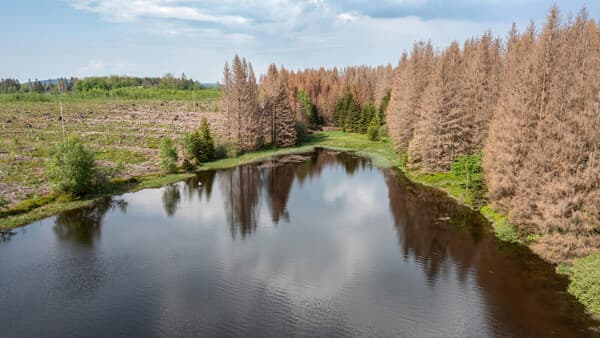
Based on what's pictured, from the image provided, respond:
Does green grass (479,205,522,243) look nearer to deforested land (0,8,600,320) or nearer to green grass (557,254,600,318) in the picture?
deforested land (0,8,600,320)

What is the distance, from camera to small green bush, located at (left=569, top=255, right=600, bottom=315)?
20547 millimetres

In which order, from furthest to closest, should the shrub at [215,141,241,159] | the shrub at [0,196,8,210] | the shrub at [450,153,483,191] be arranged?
1. the shrub at [215,141,241,159]
2. the shrub at [450,153,483,191]
3. the shrub at [0,196,8,210]

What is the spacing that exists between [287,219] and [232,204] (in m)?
7.90

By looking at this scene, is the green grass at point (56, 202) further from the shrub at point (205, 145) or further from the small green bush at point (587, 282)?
the small green bush at point (587, 282)

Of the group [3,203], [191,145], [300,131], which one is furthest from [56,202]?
[300,131]

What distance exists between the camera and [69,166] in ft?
127

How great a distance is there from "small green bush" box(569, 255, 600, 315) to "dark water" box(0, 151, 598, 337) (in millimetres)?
585

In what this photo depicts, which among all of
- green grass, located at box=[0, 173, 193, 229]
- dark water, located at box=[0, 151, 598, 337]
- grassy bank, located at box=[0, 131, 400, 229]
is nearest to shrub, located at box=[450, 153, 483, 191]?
dark water, located at box=[0, 151, 598, 337]

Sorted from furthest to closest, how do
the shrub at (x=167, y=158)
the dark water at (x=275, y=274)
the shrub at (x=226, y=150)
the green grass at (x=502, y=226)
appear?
the shrub at (x=226, y=150), the shrub at (x=167, y=158), the green grass at (x=502, y=226), the dark water at (x=275, y=274)

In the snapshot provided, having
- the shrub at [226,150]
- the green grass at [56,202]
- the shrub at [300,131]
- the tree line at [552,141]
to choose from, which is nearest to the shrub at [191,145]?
the shrub at [226,150]

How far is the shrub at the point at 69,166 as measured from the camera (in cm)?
3878

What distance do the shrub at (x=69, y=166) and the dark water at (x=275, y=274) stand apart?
152 inches

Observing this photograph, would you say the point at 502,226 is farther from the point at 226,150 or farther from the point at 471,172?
the point at 226,150

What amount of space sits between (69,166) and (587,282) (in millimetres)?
42005
